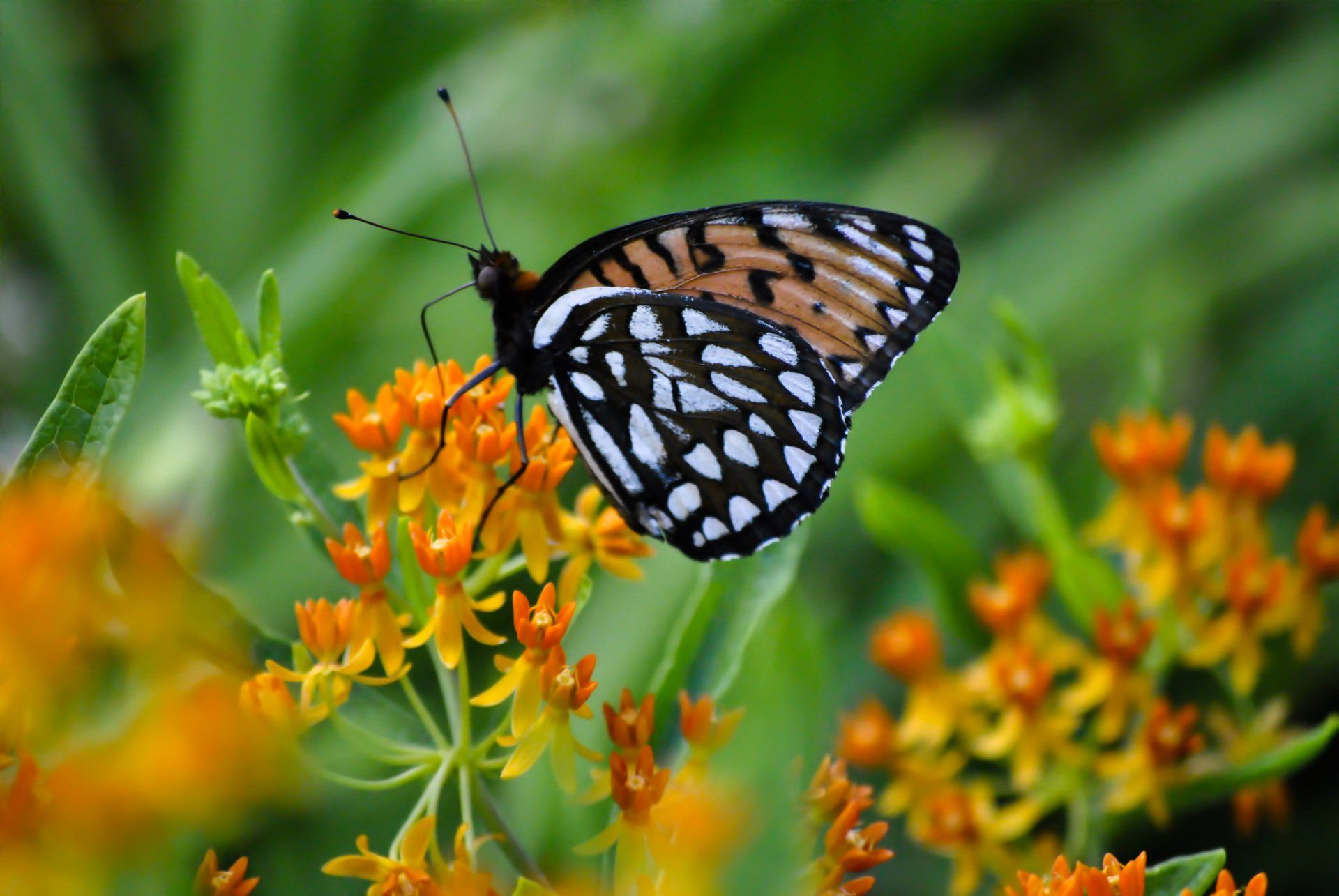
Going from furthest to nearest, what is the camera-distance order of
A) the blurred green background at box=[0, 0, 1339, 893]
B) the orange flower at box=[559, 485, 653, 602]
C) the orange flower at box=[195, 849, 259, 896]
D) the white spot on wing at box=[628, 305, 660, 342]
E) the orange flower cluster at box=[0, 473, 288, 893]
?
the blurred green background at box=[0, 0, 1339, 893]
the white spot on wing at box=[628, 305, 660, 342]
the orange flower at box=[559, 485, 653, 602]
the orange flower at box=[195, 849, 259, 896]
the orange flower cluster at box=[0, 473, 288, 893]

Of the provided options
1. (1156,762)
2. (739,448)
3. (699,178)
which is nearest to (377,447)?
(739,448)

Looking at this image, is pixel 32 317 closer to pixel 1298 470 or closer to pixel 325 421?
pixel 325 421

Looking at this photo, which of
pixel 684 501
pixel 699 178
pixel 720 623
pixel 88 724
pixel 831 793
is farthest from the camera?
pixel 699 178

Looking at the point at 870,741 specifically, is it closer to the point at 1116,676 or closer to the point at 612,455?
the point at 1116,676

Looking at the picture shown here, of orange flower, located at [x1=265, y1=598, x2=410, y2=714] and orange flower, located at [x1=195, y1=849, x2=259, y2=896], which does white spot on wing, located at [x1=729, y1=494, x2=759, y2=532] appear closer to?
orange flower, located at [x1=265, y1=598, x2=410, y2=714]

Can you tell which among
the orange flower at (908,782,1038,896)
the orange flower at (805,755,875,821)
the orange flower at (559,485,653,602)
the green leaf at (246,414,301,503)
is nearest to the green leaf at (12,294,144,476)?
the green leaf at (246,414,301,503)

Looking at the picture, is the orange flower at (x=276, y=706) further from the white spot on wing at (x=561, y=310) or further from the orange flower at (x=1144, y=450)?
the orange flower at (x=1144, y=450)
